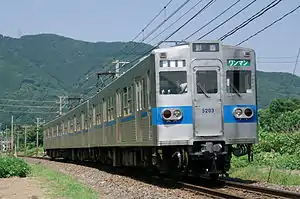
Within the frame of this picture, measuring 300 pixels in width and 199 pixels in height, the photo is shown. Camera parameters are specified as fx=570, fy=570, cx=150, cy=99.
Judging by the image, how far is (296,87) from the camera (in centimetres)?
13838

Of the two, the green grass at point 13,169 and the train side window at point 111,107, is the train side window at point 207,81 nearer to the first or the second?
the train side window at point 111,107

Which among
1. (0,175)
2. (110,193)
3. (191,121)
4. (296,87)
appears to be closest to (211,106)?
(191,121)

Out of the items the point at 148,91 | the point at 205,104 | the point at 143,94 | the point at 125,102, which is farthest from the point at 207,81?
the point at 125,102

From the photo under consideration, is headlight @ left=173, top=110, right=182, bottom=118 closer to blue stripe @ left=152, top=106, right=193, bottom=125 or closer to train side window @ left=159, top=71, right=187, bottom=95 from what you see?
blue stripe @ left=152, top=106, right=193, bottom=125

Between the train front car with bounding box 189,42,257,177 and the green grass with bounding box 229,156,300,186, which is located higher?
the train front car with bounding box 189,42,257,177

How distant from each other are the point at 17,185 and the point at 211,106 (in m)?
6.60

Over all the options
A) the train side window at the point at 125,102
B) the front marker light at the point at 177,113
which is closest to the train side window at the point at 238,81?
the front marker light at the point at 177,113

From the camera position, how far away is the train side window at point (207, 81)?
1326cm

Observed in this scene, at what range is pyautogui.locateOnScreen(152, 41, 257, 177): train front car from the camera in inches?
513

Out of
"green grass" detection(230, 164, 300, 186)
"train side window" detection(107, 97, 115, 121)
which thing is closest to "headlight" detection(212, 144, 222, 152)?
"green grass" detection(230, 164, 300, 186)

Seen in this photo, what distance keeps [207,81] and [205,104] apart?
0.58 metres

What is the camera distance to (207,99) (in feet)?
43.2

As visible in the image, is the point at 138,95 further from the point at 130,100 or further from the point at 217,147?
the point at 217,147

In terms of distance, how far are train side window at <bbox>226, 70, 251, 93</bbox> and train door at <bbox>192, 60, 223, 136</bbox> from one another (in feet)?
0.90
